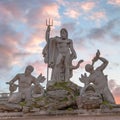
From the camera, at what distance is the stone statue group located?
736 inches

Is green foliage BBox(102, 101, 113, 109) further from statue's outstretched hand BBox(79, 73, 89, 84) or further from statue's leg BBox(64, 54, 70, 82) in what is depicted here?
statue's leg BBox(64, 54, 70, 82)

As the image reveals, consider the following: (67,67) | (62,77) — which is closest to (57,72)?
(62,77)

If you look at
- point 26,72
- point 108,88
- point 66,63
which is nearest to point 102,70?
point 108,88

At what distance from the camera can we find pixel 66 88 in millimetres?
19781

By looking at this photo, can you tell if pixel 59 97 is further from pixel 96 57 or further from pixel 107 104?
pixel 96 57

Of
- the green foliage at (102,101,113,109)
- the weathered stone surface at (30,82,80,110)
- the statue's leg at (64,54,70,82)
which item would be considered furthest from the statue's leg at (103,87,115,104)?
the statue's leg at (64,54,70,82)

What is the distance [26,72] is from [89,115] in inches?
189

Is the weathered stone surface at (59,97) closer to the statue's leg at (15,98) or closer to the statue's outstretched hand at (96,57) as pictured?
the statue's leg at (15,98)

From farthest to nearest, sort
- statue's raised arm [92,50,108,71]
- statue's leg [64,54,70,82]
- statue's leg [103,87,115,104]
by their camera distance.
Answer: statue's leg [64,54,70,82]
statue's raised arm [92,50,108,71]
statue's leg [103,87,115,104]

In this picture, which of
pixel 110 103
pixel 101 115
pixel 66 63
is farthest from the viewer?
pixel 66 63

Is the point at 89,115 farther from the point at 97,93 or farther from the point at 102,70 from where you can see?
the point at 102,70

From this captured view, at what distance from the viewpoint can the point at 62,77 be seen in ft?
70.3

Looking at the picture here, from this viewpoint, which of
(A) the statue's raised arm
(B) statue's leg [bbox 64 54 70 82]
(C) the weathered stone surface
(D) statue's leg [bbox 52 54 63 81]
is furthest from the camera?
(D) statue's leg [bbox 52 54 63 81]

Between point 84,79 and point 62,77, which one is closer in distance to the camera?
point 84,79
